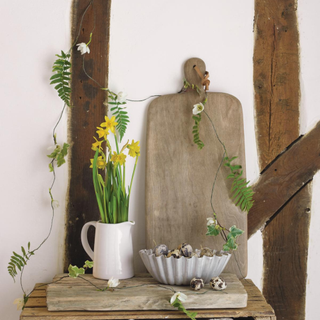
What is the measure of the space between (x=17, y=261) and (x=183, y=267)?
0.63 m

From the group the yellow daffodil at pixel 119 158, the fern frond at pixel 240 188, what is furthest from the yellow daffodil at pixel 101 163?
the fern frond at pixel 240 188

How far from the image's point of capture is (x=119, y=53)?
58.6 inches

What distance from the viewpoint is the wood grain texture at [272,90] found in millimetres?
1514

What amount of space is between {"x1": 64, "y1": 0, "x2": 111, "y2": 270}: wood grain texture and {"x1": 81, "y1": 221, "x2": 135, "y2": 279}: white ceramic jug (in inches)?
6.1

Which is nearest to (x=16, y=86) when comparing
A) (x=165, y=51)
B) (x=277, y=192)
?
(x=165, y=51)

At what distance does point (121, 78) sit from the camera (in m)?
1.49

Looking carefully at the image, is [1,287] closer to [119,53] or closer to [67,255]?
[67,255]

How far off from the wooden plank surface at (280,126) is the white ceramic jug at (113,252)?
0.51m

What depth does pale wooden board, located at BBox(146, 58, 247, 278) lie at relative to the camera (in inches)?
56.7

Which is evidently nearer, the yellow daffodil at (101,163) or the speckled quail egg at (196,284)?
the speckled quail egg at (196,284)

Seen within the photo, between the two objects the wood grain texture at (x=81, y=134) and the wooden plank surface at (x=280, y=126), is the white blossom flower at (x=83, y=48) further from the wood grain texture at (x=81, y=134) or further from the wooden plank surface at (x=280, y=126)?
the wooden plank surface at (x=280, y=126)

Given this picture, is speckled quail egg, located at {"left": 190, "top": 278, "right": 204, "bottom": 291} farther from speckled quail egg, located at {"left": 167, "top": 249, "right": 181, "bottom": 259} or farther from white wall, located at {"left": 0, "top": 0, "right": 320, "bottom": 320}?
white wall, located at {"left": 0, "top": 0, "right": 320, "bottom": 320}

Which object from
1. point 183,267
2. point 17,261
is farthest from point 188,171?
point 17,261

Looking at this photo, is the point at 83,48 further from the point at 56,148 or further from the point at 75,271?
the point at 75,271
